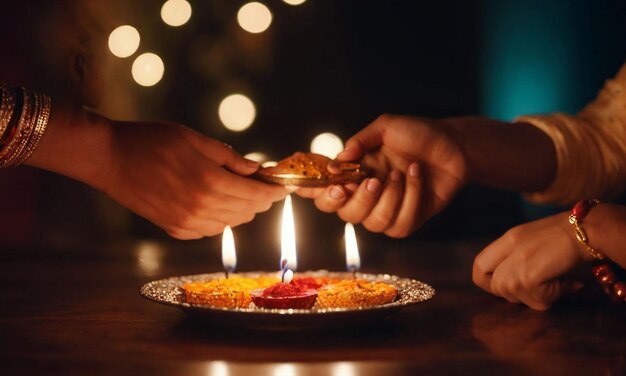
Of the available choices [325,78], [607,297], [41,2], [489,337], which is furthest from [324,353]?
[325,78]

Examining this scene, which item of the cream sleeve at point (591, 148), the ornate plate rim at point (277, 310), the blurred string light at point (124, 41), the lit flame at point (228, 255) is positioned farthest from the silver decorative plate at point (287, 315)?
the blurred string light at point (124, 41)

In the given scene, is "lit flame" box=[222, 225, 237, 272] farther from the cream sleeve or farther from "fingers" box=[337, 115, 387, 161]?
the cream sleeve

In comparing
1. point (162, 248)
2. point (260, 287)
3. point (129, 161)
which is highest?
point (129, 161)

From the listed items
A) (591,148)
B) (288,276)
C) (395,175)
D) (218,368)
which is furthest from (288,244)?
(591,148)

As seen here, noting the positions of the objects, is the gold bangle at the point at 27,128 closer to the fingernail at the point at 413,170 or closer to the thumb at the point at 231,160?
the thumb at the point at 231,160

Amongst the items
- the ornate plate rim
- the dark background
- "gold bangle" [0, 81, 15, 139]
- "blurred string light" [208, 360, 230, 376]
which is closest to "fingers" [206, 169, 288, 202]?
the ornate plate rim

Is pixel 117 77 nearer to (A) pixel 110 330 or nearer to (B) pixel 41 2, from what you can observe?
(B) pixel 41 2
